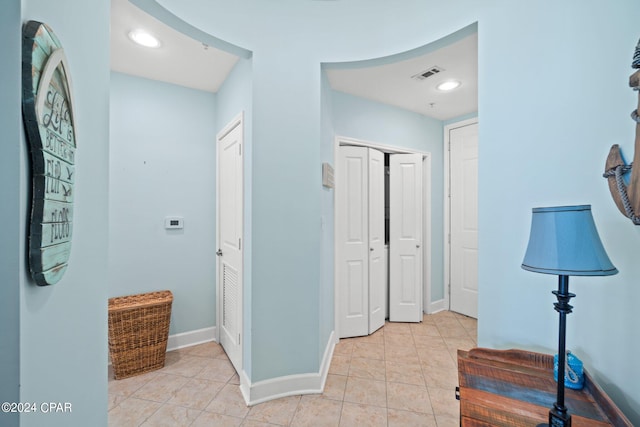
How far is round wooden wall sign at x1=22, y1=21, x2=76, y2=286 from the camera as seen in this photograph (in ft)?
2.00

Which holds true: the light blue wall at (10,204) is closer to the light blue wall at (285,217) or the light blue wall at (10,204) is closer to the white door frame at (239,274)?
the light blue wall at (285,217)

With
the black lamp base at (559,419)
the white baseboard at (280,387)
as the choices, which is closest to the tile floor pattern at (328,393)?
the white baseboard at (280,387)

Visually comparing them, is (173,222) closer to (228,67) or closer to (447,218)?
(228,67)

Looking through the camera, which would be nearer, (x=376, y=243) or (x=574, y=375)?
(x=574, y=375)

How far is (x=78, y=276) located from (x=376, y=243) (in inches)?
103

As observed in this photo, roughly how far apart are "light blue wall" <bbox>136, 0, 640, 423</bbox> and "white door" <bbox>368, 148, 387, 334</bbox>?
1129mm

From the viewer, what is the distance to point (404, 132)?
3348mm

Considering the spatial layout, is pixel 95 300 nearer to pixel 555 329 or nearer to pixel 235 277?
pixel 235 277

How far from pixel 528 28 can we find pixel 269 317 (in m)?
2.21

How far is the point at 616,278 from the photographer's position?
3.66 feet

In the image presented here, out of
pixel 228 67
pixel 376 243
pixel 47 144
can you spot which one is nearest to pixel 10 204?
pixel 47 144

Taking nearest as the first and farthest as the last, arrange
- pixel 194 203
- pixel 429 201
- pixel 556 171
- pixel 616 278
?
pixel 616 278 < pixel 556 171 < pixel 194 203 < pixel 429 201

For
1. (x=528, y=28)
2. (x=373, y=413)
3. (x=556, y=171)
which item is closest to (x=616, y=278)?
(x=556, y=171)

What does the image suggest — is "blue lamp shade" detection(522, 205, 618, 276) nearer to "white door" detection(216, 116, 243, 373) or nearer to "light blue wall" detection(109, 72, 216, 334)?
"white door" detection(216, 116, 243, 373)
